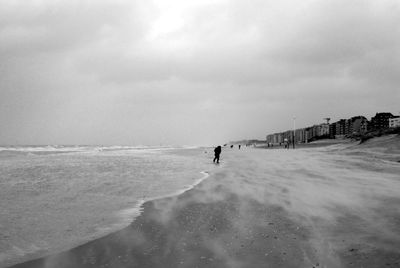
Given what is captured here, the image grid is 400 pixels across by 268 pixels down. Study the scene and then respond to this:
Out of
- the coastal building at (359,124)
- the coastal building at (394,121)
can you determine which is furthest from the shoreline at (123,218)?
the coastal building at (359,124)

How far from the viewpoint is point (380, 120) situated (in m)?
171

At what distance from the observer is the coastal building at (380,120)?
169 metres

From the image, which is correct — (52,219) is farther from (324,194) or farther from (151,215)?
(324,194)

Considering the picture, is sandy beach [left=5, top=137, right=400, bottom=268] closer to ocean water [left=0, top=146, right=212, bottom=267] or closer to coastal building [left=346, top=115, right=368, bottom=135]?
ocean water [left=0, top=146, right=212, bottom=267]

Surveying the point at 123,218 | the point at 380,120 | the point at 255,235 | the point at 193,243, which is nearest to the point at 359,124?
the point at 380,120

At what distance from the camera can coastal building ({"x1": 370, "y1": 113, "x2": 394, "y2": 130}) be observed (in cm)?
16899

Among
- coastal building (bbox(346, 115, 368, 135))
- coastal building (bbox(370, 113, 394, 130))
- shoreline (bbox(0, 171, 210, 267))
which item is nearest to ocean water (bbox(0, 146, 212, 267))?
shoreline (bbox(0, 171, 210, 267))

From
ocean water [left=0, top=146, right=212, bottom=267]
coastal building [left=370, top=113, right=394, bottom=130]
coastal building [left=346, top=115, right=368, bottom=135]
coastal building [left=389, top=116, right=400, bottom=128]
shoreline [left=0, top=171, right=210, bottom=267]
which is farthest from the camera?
coastal building [left=346, top=115, right=368, bottom=135]

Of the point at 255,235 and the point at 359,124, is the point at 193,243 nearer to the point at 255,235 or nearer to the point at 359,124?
the point at 255,235

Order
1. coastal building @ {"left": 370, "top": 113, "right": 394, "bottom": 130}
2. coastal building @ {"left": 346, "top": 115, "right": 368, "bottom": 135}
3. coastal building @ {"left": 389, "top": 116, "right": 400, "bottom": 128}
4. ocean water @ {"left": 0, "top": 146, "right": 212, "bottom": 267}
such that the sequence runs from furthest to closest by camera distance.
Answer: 1. coastal building @ {"left": 346, "top": 115, "right": 368, "bottom": 135}
2. coastal building @ {"left": 370, "top": 113, "right": 394, "bottom": 130}
3. coastal building @ {"left": 389, "top": 116, "right": 400, "bottom": 128}
4. ocean water @ {"left": 0, "top": 146, "right": 212, "bottom": 267}

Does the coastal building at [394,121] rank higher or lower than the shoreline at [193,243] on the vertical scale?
higher

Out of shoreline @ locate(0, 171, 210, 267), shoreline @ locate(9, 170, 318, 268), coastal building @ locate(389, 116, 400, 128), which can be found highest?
coastal building @ locate(389, 116, 400, 128)

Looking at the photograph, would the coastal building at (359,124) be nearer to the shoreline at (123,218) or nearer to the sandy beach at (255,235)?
the sandy beach at (255,235)

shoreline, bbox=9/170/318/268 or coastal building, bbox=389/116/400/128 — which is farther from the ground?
coastal building, bbox=389/116/400/128
